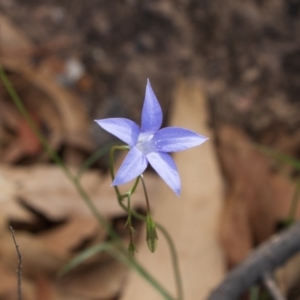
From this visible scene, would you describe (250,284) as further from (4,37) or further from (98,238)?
→ (4,37)

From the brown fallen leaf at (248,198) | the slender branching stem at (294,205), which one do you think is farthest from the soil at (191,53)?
the slender branching stem at (294,205)

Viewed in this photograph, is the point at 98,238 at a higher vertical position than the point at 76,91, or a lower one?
lower

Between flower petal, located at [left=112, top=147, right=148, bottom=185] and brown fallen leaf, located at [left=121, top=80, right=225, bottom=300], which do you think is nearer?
flower petal, located at [left=112, top=147, right=148, bottom=185]

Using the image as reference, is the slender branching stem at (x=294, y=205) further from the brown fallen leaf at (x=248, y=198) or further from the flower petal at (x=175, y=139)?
the flower petal at (x=175, y=139)

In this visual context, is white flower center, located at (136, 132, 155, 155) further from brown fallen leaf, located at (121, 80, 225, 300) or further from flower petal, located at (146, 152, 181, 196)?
brown fallen leaf, located at (121, 80, 225, 300)

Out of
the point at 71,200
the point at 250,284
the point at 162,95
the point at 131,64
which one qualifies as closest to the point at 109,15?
the point at 131,64

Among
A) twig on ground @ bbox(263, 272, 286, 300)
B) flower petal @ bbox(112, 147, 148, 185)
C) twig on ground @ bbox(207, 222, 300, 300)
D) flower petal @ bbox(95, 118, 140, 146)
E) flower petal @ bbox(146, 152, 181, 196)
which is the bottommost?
twig on ground @ bbox(263, 272, 286, 300)

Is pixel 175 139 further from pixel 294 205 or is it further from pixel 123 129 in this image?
pixel 294 205

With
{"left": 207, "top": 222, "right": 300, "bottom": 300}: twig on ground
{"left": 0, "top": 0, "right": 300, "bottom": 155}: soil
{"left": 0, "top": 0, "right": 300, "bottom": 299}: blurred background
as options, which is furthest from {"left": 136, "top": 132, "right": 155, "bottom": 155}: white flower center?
{"left": 0, "top": 0, "right": 300, "bottom": 155}: soil
